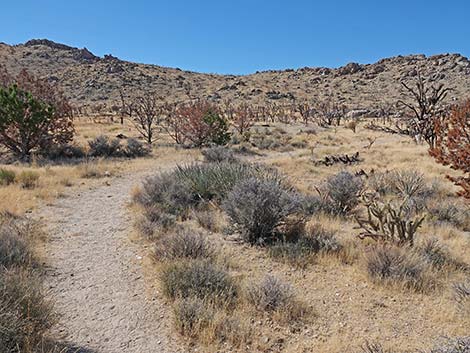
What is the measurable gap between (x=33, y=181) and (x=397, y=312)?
991 cm

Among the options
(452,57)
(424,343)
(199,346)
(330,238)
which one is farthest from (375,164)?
(452,57)

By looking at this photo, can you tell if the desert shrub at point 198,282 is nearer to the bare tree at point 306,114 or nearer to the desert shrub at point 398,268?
the desert shrub at point 398,268

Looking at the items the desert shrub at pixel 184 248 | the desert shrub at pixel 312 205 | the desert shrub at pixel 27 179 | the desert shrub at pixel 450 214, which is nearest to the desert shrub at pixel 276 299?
the desert shrub at pixel 184 248

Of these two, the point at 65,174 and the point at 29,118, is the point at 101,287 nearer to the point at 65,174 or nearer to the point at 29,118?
the point at 65,174

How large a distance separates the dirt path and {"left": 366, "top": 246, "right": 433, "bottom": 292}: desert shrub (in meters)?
2.97

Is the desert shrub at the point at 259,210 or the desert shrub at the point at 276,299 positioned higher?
the desert shrub at the point at 259,210

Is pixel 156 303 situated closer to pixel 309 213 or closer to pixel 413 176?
pixel 309 213

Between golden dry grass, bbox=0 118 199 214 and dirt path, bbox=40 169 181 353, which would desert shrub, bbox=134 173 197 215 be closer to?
dirt path, bbox=40 169 181 353

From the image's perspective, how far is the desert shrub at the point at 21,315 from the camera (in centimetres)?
304

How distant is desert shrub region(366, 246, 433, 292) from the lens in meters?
4.91

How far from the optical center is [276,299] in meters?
4.34

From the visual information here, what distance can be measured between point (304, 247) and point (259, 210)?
3.21 feet

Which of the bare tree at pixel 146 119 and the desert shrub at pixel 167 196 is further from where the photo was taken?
the bare tree at pixel 146 119

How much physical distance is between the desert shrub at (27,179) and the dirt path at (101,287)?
2275 millimetres
